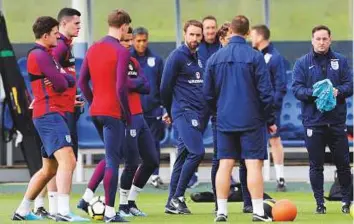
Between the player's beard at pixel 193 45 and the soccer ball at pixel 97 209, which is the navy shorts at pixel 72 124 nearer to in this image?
the soccer ball at pixel 97 209

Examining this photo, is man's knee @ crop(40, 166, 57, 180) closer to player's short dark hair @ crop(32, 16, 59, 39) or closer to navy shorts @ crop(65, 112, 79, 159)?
navy shorts @ crop(65, 112, 79, 159)

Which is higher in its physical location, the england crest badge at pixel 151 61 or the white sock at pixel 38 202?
the england crest badge at pixel 151 61

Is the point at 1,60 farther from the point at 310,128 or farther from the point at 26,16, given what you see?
the point at 310,128

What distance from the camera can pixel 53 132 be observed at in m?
13.5

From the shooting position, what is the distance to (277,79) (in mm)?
17938

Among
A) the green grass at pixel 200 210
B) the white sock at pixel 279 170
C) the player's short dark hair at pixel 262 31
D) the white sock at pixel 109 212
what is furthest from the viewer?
the white sock at pixel 279 170

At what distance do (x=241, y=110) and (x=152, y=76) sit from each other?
6.18 m

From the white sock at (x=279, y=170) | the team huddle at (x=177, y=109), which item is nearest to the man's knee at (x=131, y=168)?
the team huddle at (x=177, y=109)

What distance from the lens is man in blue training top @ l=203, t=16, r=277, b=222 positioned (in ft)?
43.5

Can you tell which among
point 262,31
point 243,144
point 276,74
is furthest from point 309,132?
point 262,31

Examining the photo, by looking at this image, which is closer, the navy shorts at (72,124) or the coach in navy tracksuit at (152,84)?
the navy shorts at (72,124)

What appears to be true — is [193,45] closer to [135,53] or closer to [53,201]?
[53,201]

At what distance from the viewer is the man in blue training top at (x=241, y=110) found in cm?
1327

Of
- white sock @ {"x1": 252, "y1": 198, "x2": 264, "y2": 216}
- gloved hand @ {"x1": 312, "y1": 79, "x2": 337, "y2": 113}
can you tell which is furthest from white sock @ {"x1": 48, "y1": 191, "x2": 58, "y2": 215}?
gloved hand @ {"x1": 312, "y1": 79, "x2": 337, "y2": 113}
